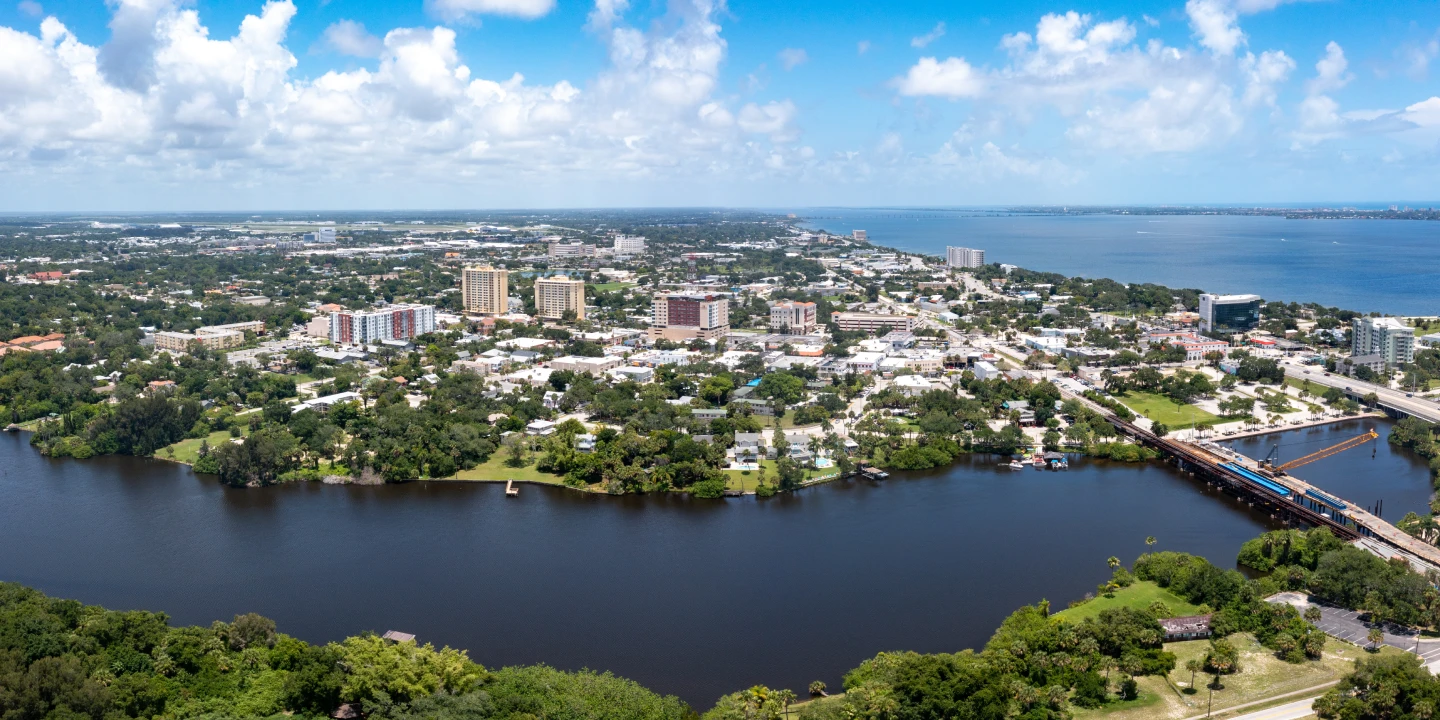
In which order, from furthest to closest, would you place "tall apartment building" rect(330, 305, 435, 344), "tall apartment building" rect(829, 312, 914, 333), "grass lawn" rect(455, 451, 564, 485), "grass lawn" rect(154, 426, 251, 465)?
1. "tall apartment building" rect(829, 312, 914, 333)
2. "tall apartment building" rect(330, 305, 435, 344)
3. "grass lawn" rect(154, 426, 251, 465)
4. "grass lawn" rect(455, 451, 564, 485)

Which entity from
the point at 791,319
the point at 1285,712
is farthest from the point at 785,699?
the point at 791,319

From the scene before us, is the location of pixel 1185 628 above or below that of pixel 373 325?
below

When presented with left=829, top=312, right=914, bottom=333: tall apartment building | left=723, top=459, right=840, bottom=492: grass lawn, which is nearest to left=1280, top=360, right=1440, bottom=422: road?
left=829, top=312, right=914, bottom=333: tall apartment building

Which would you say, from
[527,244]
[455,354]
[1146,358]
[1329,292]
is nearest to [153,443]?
[455,354]

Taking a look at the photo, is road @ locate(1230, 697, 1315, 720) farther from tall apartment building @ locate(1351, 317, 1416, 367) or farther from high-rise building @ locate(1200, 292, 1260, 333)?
high-rise building @ locate(1200, 292, 1260, 333)

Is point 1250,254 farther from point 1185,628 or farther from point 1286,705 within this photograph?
point 1286,705

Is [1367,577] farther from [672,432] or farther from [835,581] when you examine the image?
[672,432]
